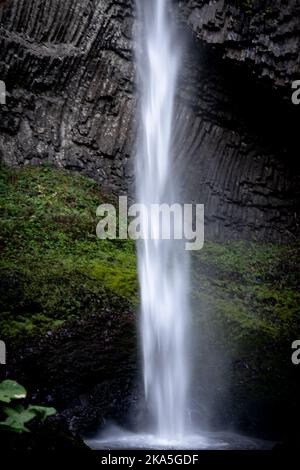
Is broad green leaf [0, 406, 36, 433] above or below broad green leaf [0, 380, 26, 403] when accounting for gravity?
below

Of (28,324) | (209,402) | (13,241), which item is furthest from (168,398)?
(13,241)

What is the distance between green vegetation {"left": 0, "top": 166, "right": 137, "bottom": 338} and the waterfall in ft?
1.68

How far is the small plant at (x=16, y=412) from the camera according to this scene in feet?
10.4

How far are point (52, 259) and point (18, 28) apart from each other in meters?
5.64

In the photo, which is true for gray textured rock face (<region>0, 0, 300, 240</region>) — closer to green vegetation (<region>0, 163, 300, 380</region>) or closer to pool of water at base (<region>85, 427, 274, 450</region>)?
green vegetation (<region>0, 163, 300, 380</region>)

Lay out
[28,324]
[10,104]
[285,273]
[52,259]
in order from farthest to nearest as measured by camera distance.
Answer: [10,104] < [285,273] < [52,259] < [28,324]

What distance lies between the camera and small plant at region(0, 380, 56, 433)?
316 centimetres

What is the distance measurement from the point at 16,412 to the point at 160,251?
6303mm

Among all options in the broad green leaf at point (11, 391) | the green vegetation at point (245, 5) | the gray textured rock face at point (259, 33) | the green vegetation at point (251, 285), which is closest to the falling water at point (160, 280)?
the green vegetation at point (251, 285)

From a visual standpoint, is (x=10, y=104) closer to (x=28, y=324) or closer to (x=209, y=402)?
(x=28, y=324)

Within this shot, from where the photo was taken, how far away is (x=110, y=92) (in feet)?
35.9

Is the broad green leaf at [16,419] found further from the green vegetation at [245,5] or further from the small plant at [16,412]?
the green vegetation at [245,5]

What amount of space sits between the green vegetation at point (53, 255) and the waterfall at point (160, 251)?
0.51 metres

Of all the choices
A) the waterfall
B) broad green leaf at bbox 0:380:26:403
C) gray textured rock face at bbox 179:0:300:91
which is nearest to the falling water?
the waterfall
